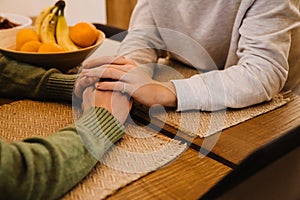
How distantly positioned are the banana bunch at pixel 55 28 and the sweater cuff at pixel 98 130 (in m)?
0.32

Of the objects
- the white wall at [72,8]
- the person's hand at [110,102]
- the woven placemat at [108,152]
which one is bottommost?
the white wall at [72,8]

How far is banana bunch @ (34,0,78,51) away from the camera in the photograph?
0.95 metres

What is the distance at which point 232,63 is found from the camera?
950mm

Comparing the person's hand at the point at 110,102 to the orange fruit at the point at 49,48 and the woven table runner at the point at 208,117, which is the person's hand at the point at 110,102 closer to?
the woven table runner at the point at 208,117

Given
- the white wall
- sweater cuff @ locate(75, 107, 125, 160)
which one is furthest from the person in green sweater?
the white wall

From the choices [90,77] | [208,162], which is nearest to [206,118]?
[208,162]

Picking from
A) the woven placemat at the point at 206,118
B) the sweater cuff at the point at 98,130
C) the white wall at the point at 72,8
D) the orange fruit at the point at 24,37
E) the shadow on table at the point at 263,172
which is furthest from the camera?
the white wall at the point at 72,8

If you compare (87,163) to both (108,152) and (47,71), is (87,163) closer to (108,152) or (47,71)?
(108,152)

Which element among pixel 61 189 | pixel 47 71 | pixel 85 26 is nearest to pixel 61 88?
pixel 47 71

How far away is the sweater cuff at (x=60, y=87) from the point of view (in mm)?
810

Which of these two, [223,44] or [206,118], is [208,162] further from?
[223,44]

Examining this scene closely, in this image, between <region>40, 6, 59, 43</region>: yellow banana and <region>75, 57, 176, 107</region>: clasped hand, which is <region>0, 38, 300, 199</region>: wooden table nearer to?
<region>75, 57, 176, 107</region>: clasped hand

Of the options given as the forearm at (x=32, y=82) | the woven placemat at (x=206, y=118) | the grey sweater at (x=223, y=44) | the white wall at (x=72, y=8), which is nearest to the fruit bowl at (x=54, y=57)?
the forearm at (x=32, y=82)

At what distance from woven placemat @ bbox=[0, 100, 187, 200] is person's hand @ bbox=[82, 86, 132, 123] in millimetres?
29
